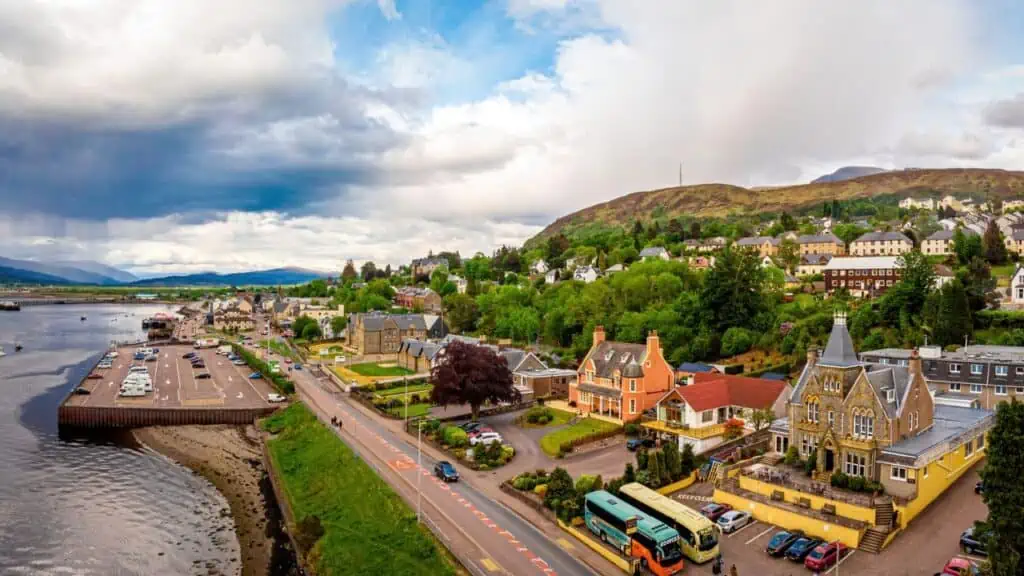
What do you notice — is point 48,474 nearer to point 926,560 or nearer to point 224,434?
point 224,434

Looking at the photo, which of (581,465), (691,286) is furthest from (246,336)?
(581,465)

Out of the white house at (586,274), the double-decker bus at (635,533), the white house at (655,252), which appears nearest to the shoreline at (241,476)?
the double-decker bus at (635,533)

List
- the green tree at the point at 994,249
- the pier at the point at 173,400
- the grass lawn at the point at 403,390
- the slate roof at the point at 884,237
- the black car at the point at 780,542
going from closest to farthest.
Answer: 1. the black car at the point at 780,542
2. the pier at the point at 173,400
3. the grass lawn at the point at 403,390
4. the green tree at the point at 994,249
5. the slate roof at the point at 884,237

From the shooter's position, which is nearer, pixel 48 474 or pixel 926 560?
pixel 926 560

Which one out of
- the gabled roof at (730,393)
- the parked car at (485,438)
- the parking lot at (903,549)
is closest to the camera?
the parking lot at (903,549)

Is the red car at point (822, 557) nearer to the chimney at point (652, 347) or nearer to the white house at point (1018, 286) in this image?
the chimney at point (652, 347)

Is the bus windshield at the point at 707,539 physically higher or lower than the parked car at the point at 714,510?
higher
